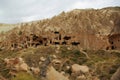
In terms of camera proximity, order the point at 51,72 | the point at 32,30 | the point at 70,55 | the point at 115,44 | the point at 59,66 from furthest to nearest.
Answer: the point at 32,30, the point at 115,44, the point at 70,55, the point at 59,66, the point at 51,72

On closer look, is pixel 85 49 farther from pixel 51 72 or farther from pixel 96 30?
pixel 51 72

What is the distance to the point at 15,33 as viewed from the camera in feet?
201

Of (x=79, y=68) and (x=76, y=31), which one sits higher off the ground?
(x=76, y=31)

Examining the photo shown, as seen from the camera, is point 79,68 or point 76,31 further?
point 76,31

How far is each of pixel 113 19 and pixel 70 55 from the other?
36.4ft

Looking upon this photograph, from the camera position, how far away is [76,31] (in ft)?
187

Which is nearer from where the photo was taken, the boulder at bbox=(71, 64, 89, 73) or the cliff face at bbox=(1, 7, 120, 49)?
the boulder at bbox=(71, 64, 89, 73)

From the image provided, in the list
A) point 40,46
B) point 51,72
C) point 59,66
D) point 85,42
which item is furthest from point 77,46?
point 51,72

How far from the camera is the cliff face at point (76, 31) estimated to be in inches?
2211

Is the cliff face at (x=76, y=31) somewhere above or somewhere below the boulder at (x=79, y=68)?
above

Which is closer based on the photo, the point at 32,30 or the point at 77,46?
the point at 77,46

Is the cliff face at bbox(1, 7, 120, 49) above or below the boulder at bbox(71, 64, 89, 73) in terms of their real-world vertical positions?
above

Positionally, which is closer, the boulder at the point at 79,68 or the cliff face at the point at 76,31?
the boulder at the point at 79,68

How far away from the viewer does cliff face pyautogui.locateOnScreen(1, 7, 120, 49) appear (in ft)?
184
